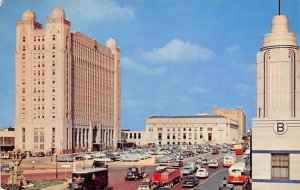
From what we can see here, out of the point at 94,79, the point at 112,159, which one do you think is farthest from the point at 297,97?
the point at 94,79

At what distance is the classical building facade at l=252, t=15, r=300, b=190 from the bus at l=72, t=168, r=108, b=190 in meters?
12.2

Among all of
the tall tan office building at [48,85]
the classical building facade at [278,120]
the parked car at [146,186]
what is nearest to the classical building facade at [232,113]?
the tall tan office building at [48,85]

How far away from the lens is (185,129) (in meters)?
154

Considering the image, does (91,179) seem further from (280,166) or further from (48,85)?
(48,85)

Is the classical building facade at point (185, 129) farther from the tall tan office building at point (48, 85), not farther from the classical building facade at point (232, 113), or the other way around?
the tall tan office building at point (48, 85)

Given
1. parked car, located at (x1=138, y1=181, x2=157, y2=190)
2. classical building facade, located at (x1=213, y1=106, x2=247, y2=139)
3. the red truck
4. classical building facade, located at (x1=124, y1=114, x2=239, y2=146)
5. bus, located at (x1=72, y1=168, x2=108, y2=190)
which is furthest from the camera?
classical building facade, located at (x1=213, y1=106, x2=247, y2=139)

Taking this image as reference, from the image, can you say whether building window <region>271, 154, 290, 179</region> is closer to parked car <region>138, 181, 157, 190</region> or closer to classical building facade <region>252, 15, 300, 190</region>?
classical building facade <region>252, 15, 300, 190</region>

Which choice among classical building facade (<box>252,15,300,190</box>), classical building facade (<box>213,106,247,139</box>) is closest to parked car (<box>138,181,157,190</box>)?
classical building facade (<box>252,15,300,190</box>)

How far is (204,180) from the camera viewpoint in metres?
37.2

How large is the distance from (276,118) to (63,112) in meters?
74.3

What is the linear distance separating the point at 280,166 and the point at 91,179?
1335 centimetres

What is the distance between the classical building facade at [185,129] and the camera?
15138 cm

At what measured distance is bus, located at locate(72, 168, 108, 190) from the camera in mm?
28812

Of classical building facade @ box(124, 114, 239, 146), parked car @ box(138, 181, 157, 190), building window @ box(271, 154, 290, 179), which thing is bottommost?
classical building facade @ box(124, 114, 239, 146)
